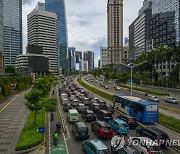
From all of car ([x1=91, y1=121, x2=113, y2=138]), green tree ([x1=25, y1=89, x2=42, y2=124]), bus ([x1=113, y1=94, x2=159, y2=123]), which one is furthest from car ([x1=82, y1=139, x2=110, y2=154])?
bus ([x1=113, y1=94, x2=159, y2=123])

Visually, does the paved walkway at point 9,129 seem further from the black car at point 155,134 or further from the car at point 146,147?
the black car at point 155,134

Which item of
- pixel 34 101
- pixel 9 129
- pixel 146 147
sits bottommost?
pixel 9 129

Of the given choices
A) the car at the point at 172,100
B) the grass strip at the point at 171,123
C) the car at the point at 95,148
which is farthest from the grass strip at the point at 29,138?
the car at the point at 172,100

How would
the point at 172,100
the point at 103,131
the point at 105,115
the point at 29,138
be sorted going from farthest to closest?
the point at 172,100
the point at 105,115
the point at 103,131
the point at 29,138

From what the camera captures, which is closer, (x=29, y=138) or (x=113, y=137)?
(x=113, y=137)

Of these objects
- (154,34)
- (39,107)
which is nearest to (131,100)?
(39,107)

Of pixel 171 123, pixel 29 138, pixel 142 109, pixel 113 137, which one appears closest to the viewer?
pixel 113 137

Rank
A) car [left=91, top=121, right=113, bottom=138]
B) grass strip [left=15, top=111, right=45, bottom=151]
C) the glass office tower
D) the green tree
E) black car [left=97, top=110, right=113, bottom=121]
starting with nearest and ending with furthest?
grass strip [left=15, top=111, right=45, bottom=151], car [left=91, top=121, right=113, bottom=138], the green tree, black car [left=97, top=110, right=113, bottom=121], the glass office tower

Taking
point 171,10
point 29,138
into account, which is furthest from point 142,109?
point 171,10

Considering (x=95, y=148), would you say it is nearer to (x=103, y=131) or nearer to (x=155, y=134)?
(x=103, y=131)

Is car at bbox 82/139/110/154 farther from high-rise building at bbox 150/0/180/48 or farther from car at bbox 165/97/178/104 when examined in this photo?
high-rise building at bbox 150/0/180/48

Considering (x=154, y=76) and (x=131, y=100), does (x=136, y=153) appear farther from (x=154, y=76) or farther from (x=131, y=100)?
(x=154, y=76)
